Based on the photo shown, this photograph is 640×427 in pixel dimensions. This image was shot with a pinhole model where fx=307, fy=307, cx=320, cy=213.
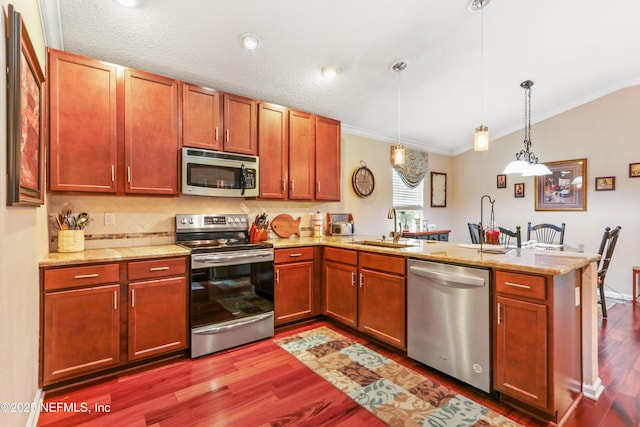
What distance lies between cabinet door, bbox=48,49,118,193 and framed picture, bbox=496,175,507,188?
226 inches

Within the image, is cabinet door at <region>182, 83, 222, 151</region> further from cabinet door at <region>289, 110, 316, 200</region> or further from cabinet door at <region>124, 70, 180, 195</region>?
cabinet door at <region>289, 110, 316, 200</region>

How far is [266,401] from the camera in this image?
2.00 metres

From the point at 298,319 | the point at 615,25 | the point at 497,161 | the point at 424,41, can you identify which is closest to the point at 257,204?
the point at 298,319

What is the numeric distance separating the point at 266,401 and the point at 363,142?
12.0ft

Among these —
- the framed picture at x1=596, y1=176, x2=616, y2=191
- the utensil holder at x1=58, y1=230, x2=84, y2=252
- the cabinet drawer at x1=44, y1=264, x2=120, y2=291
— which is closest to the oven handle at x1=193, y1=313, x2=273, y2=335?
the cabinet drawer at x1=44, y1=264, x2=120, y2=291

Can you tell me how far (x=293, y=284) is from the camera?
3.18 m

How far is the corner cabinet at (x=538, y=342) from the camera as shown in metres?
1.74

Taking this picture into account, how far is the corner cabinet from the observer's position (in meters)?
1.74

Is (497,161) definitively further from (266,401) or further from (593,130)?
(266,401)

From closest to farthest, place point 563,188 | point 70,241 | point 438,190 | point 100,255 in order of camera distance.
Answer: point 100,255 < point 70,241 < point 563,188 < point 438,190

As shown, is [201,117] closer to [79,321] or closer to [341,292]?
[79,321]

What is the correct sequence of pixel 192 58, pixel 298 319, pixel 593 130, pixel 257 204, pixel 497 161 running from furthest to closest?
pixel 497 161 → pixel 593 130 → pixel 257 204 → pixel 298 319 → pixel 192 58

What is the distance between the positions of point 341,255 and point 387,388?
130cm

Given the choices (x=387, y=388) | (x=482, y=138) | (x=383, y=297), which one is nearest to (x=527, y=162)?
(x=482, y=138)
